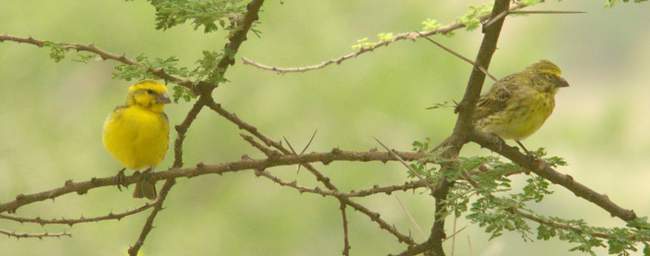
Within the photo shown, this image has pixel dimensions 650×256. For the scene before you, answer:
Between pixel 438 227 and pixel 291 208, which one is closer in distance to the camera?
pixel 438 227

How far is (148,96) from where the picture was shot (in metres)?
4.21

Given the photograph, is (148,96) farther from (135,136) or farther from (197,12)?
(197,12)

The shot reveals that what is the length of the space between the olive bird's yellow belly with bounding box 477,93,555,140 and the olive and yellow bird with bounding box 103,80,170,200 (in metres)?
1.59

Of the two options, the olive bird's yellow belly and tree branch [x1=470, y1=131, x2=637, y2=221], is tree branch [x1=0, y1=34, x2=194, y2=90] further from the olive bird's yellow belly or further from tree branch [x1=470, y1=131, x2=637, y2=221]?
the olive bird's yellow belly

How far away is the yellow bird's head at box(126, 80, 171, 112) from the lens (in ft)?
13.8

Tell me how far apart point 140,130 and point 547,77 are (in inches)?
86.8

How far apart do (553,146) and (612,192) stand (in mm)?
956

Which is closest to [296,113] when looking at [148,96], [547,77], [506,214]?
[547,77]

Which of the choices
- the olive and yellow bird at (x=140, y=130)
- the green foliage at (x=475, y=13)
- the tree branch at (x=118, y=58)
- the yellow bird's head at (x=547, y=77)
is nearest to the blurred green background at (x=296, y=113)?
the yellow bird's head at (x=547, y=77)

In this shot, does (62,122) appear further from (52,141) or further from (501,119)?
(501,119)

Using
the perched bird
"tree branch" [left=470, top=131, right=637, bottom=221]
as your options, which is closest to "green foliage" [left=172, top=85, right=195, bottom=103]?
"tree branch" [left=470, top=131, right=637, bottom=221]

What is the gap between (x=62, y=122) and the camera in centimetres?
1032

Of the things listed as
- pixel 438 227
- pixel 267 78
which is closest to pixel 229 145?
pixel 267 78

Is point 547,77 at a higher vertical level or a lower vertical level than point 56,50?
higher
